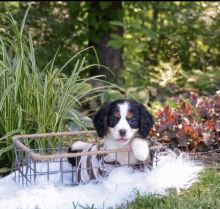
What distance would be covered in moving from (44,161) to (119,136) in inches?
28.4

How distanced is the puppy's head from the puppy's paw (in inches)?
2.3

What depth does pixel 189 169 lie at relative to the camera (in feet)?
13.8

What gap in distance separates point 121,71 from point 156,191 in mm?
5195

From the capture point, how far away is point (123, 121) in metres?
3.85

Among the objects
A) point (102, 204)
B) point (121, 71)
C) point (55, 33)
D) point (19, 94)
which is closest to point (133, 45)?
point (121, 71)

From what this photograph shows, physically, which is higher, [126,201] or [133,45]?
[133,45]

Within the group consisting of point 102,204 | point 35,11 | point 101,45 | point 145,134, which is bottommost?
point 102,204

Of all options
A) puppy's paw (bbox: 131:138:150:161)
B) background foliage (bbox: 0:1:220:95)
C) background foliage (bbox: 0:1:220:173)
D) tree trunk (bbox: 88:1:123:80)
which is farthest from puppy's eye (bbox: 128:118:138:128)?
tree trunk (bbox: 88:1:123:80)

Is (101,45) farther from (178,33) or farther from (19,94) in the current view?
(19,94)

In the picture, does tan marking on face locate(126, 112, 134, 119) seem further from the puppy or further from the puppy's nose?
the puppy's nose

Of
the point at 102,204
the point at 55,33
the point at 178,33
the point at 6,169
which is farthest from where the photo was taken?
the point at 178,33

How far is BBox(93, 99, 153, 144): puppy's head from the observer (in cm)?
384

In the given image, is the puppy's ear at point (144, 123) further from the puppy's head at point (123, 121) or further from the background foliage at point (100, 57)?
the background foliage at point (100, 57)

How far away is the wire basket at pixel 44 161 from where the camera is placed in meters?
3.89
